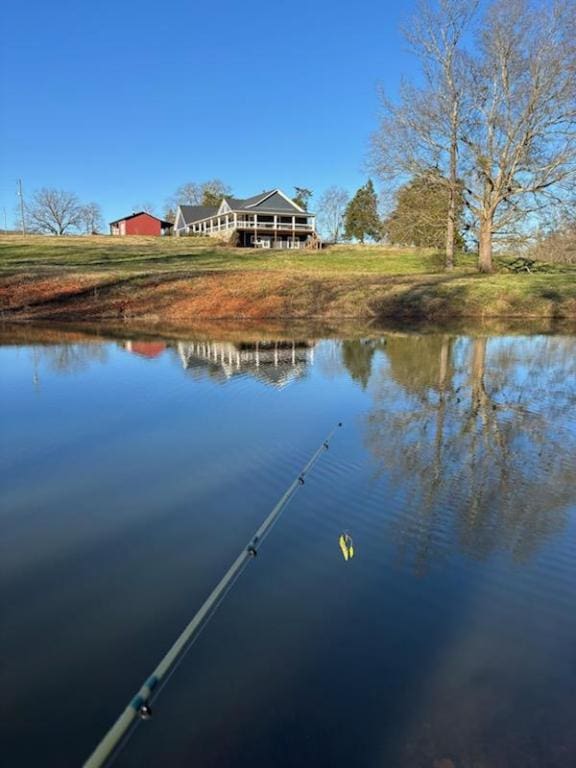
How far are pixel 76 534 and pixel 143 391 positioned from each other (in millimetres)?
5598

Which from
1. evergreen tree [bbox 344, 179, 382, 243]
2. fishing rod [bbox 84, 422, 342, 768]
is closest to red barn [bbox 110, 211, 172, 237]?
evergreen tree [bbox 344, 179, 382, 243]

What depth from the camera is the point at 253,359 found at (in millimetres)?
13312

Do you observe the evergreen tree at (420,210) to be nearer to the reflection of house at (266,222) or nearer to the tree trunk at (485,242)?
the tree trunk at (485,242)

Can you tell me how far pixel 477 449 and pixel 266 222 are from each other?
56498mm

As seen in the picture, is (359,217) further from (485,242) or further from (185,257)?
(485,242)

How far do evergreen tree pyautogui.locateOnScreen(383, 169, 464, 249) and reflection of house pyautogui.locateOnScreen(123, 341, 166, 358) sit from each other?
21087 mm

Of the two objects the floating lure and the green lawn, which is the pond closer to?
the floating lure

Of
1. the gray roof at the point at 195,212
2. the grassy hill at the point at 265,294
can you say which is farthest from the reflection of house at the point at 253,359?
the gray roof at the point at 195,212

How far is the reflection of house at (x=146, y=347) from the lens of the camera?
47.4 ft

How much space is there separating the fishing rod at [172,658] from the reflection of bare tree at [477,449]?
114 centimetres

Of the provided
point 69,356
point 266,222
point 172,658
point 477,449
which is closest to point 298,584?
point 172,658

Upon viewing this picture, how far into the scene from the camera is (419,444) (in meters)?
6.53

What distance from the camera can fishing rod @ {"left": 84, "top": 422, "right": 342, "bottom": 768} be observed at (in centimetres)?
218

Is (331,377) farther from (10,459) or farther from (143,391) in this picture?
(10,459)
